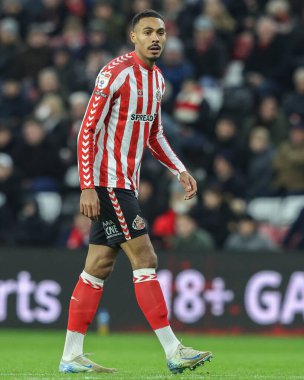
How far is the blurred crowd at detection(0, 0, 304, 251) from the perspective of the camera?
15.5 m

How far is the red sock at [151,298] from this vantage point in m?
8.07

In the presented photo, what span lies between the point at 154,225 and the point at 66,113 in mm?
2958

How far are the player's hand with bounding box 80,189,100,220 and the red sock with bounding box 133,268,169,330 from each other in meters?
0.52

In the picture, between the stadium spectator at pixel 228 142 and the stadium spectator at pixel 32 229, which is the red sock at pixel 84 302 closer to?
the stadium spectator at pixel 32 229

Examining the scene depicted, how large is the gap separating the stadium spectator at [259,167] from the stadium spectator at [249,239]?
2.99 feet

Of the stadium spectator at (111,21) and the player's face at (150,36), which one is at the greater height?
the stadium spectator at (111,21)

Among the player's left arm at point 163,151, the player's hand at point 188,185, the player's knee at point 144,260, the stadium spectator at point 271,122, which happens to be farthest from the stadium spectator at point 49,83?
the player's knee at point 144,260

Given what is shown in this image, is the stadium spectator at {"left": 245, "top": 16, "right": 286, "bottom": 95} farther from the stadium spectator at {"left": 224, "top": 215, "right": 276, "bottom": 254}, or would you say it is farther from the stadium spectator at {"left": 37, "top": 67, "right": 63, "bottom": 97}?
the stadium spectator at {"left": 224, "top": 215, "right": 276, "bottom": 254}

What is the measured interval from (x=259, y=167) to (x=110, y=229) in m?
7.98

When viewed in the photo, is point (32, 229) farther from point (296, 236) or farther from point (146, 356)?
point (146, 356)

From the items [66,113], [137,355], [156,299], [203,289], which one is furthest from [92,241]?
[66,113]

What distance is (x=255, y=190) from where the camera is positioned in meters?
16.0

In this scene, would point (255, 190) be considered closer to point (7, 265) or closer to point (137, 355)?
point (7, 265)

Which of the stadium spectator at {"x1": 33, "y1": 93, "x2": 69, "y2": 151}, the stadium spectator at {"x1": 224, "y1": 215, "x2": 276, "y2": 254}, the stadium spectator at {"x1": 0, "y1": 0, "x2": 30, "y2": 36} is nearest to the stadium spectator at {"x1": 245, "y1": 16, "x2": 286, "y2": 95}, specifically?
the stadium spectator at {"x1": 33, "y1": 93, "x2": 69, "y2": 151}
